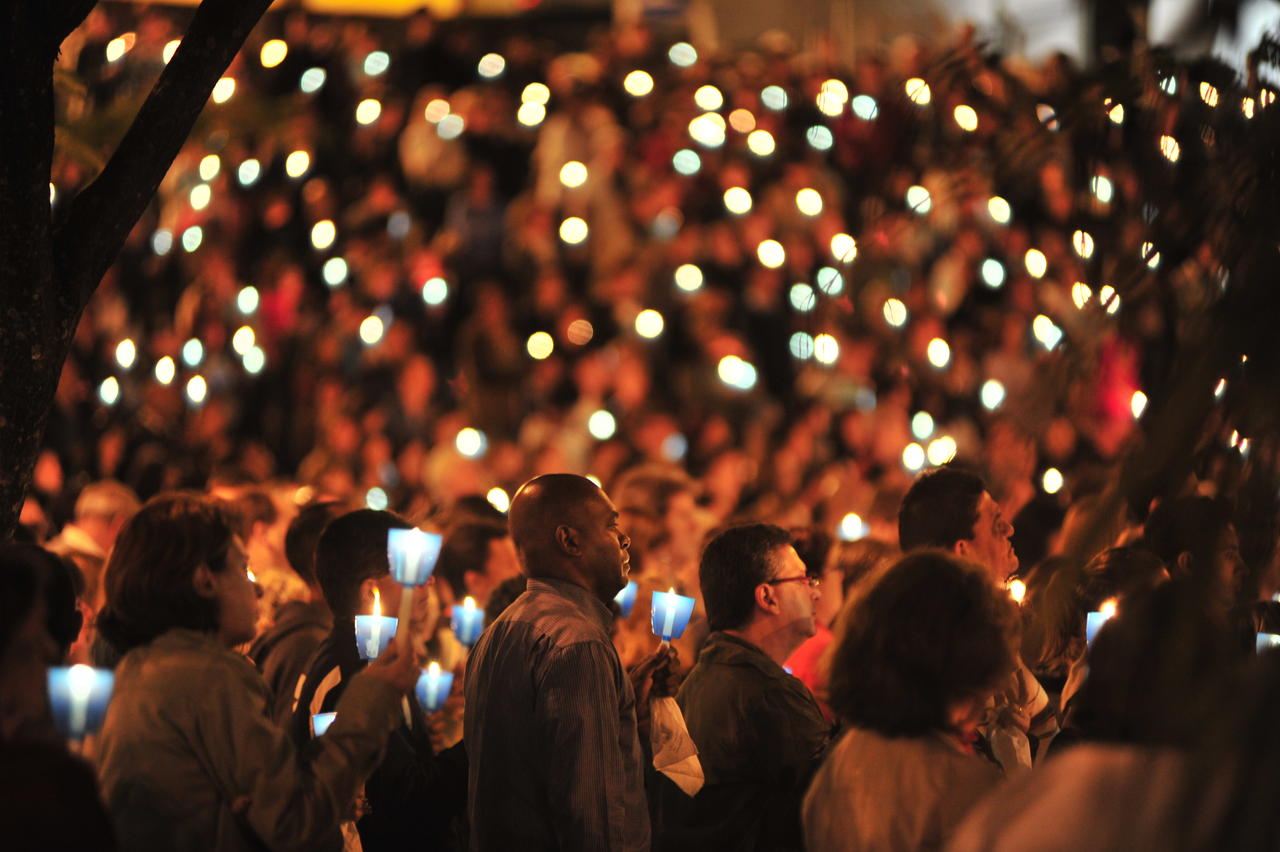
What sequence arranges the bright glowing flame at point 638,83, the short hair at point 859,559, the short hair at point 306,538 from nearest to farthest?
the short hair at point 306,538 < the short hair at point 859,559 < the bright glowing flame at point 638,83

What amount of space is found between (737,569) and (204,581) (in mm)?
1858

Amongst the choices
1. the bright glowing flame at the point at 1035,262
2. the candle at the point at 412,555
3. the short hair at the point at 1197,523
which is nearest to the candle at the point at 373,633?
the candle at the point at 412,555

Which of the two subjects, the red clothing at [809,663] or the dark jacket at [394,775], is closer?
the dark jacket at [394,775]

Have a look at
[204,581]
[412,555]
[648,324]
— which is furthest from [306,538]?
[648,324]

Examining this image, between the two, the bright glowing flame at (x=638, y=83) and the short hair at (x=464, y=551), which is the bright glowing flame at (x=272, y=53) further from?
the short hair at (x=464, y=551)

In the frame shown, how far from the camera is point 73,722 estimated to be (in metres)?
3.09

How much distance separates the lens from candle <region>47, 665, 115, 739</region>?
3064mm

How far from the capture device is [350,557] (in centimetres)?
489

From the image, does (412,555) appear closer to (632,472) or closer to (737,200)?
(632,472)

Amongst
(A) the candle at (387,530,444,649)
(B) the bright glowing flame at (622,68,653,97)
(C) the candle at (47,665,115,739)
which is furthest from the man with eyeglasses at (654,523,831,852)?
(B) the bright glowing flame at (622,68,653,97)

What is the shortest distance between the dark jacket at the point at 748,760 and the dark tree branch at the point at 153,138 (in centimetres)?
212

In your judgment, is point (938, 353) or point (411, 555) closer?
point (411, 555)

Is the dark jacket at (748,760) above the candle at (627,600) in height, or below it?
below

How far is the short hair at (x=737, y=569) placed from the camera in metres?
4.92
